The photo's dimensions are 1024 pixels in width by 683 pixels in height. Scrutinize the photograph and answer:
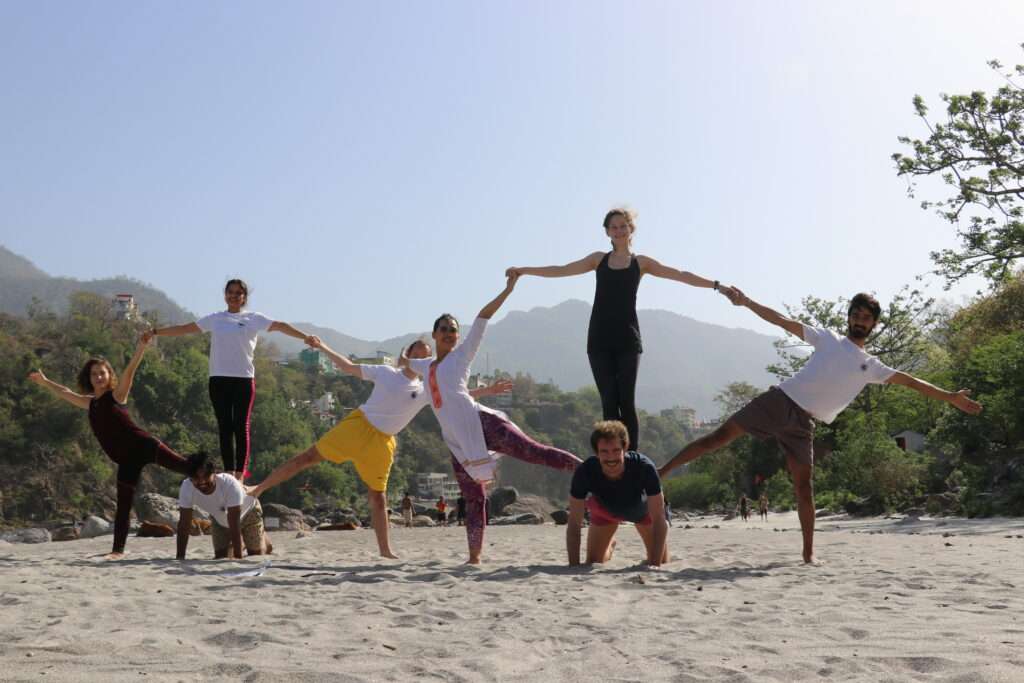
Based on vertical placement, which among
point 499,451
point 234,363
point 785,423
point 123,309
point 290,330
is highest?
point 123,309

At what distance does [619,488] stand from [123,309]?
92.9 meters

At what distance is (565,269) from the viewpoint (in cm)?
730

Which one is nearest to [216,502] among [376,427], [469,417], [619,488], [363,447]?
[363,447]

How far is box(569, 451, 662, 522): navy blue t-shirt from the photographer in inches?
254

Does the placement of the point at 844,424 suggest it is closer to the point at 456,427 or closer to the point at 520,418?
the point at 456,427

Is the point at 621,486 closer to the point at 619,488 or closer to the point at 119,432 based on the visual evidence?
the point at 619,488

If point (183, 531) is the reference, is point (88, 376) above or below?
above

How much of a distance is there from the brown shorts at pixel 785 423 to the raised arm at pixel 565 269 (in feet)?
5.53

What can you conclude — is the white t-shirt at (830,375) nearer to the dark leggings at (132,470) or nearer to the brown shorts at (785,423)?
the brown shorts at (785,423)

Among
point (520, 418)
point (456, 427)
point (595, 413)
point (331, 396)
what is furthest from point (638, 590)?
→ point (595, 413)

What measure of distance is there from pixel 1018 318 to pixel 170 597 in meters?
29.6

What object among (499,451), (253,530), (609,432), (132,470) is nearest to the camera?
(609,432)

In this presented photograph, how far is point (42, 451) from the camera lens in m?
56.8

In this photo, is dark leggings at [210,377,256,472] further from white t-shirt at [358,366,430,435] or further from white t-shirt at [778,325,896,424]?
white t-shirt at [778,325,896,424]
